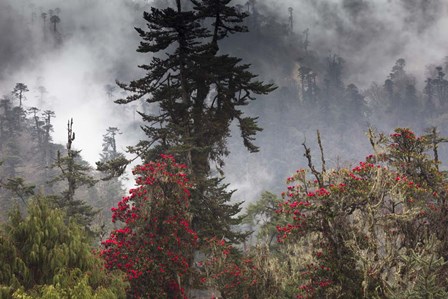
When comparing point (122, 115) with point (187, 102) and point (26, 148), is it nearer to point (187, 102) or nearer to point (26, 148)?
point (26, 148)

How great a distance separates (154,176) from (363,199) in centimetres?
760

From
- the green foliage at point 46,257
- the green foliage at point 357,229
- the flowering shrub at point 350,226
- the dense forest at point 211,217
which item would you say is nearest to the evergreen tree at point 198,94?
the dense forest at point 211,217

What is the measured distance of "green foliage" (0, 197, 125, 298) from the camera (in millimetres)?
7621

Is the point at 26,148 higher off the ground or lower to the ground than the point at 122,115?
lower

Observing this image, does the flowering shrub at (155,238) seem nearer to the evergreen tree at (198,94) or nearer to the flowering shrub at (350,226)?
the evergreen tree at (198,94)

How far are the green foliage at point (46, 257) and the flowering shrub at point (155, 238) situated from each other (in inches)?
96.5

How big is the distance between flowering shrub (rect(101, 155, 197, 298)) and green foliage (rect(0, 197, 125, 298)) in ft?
8.05

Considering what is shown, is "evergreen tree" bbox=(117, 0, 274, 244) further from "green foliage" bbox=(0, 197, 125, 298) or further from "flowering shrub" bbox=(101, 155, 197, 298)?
"green foliage" bbox=(0, 197, 125, 298)

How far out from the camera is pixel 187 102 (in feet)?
57.9

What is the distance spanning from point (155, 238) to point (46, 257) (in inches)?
176

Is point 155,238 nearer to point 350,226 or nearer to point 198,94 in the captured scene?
point 350,226

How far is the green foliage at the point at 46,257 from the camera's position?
7621 millimetres

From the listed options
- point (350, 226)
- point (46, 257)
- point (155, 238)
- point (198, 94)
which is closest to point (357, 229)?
point (350, 226)

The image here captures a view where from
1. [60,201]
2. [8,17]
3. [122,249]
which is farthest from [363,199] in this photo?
[8,17]
